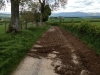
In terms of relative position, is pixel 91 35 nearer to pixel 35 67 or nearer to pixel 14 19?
pixel 14 19

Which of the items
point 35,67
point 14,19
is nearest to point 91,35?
point 14,19

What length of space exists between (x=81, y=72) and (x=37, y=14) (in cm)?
5181

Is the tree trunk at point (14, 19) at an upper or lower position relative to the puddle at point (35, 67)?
upper

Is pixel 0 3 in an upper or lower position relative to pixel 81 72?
upper

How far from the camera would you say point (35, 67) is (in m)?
9.22

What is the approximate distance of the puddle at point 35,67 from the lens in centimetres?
830

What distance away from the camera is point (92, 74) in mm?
8195

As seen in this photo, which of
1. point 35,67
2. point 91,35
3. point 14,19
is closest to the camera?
point 35,67

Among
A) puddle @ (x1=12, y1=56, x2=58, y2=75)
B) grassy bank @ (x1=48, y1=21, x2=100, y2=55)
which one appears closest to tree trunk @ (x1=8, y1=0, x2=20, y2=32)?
grassy bank @ (x1=48, y1=21, x2=100, y2=55)

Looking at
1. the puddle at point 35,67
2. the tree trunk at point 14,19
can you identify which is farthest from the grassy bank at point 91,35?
the tree trunk at point 14,19

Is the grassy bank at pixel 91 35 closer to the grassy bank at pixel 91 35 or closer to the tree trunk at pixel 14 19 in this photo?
the grassy bank at pixel 91 35

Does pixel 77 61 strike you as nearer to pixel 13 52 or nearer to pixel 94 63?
pixel 94 63

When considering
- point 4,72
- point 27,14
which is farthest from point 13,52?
point 27,14

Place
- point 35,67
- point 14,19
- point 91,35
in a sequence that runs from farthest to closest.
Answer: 1. point 14,19
2. point 91,35
3. point 35,67
